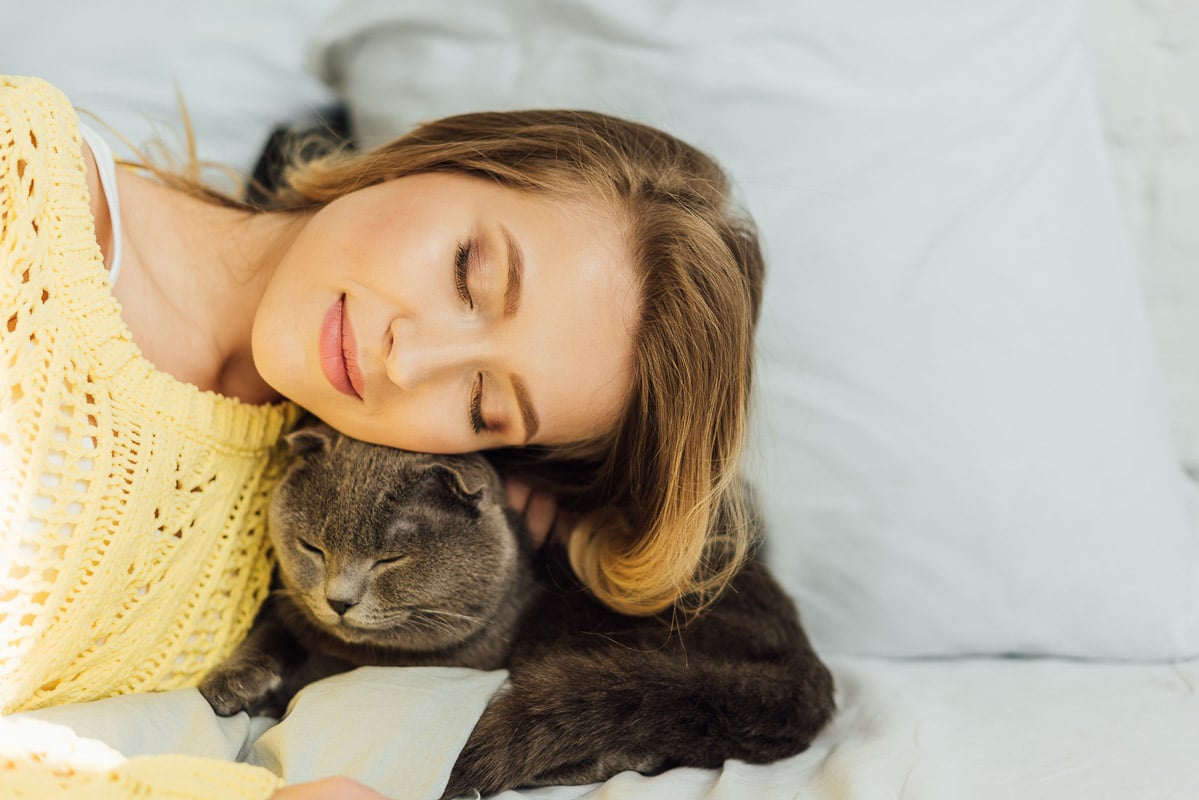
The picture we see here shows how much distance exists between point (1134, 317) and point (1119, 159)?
327 mm

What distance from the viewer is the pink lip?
100cm

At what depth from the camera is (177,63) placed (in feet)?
4.45

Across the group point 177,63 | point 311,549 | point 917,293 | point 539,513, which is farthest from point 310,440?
point 917,293

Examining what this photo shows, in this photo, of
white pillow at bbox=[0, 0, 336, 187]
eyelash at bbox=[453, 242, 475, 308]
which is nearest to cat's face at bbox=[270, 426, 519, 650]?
eyelash at bbox=[453, 242, 475, 308]

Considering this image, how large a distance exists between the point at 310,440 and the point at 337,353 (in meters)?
0.17

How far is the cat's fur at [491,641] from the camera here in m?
1.02

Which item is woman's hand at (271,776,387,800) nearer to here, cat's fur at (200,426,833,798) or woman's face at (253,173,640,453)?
cat's fur at (200,426,833,798)

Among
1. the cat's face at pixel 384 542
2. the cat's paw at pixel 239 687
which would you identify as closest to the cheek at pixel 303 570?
the cat's face at pixel 384 542

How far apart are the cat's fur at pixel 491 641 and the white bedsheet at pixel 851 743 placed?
0.12ft

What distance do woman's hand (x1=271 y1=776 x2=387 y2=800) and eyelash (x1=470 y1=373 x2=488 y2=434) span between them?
1.37 ft

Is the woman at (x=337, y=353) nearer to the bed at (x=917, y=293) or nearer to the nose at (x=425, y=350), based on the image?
the nose at (x=425, y=350)

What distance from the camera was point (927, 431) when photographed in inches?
51.5

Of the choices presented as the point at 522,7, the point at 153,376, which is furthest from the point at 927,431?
the point at 153,376

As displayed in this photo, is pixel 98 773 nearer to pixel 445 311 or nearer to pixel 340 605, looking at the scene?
pixel 340 605
